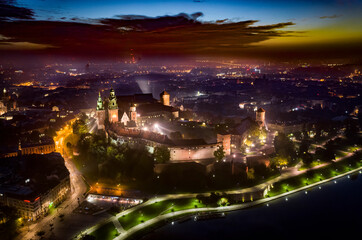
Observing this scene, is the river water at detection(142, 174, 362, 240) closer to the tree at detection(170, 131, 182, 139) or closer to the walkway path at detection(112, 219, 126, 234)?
the walkway path at detection(112, 219, 126, 234)

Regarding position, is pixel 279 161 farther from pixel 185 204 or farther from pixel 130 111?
pixel 130 111

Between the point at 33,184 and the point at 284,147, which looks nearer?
the point at 33,184

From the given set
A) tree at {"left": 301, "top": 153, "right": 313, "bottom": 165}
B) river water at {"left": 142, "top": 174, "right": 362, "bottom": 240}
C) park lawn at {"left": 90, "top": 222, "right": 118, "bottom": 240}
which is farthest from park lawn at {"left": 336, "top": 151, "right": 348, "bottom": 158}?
park lawn at {"left": 90, "top": 222, "right": 118, "bottom": 240}

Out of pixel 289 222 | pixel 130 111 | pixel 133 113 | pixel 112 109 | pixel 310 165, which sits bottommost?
pixel 289 222

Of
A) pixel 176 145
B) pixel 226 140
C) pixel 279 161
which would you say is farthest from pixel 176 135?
pixel 279 161

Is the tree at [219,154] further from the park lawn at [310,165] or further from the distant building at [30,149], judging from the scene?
the distant building at [30,149]

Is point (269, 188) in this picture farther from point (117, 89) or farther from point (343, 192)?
point (117, 89)

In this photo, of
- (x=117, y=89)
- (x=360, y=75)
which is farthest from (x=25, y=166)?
(x=360, y=75)

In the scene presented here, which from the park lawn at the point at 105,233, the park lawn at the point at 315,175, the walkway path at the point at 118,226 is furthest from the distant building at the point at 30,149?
the park lawn at the point at 315,175
